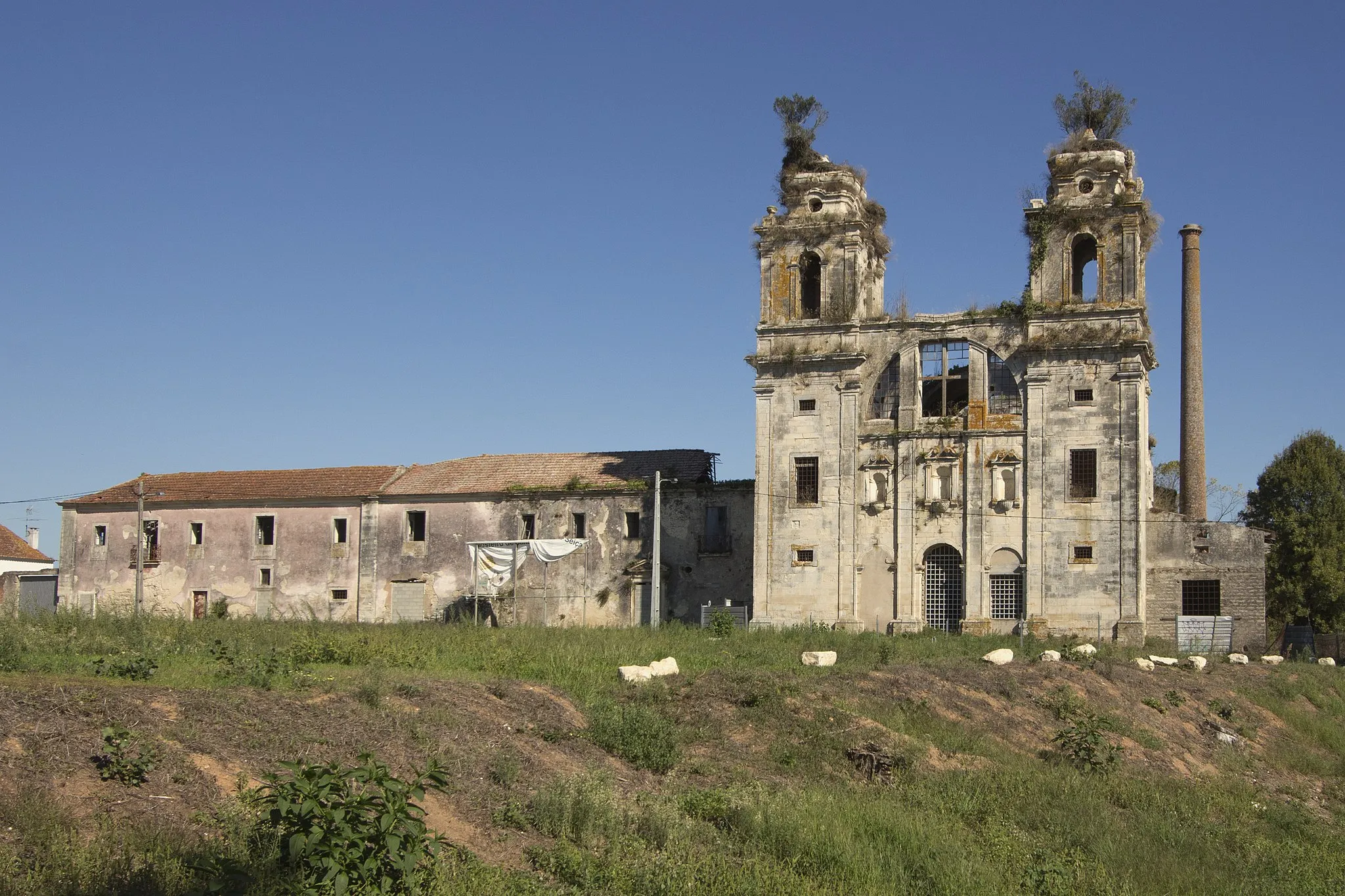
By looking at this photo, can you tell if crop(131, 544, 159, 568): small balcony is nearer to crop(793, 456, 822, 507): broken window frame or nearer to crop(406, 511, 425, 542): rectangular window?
crop(406, 511, 425, 542): rectangular window

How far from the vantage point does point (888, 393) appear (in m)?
38.9

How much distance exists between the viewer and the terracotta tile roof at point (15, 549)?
241ft

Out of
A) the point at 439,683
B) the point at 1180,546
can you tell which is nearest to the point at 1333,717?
the point at 1180,546

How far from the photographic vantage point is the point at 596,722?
57.5ft

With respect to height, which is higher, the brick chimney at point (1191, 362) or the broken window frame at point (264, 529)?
the brick chimney at point (1191, 362)

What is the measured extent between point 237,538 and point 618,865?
3689 centimetres

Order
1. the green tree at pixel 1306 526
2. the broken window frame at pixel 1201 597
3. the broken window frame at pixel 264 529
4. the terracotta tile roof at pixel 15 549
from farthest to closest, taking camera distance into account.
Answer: the terracotta tile roof at pixel 15 549
the green tree at pixel 1306 526
the broken window frame at pixel 264 529
the broken window frame at pixel 1201 597

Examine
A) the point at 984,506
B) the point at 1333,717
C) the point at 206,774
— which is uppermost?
the point at 984,506

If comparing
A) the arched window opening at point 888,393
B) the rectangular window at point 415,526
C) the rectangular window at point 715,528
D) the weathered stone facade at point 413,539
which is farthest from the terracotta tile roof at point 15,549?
the arched window opening at point 888,393

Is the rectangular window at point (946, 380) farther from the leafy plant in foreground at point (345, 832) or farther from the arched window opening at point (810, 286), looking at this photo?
the leafy plant in foreground at point (345, 832)

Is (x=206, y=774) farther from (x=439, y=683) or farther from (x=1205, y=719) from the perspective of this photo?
(x=1205, y=719)

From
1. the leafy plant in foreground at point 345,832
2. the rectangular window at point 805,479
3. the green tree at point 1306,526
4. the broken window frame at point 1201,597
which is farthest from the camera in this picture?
the green tree at point 1306,526

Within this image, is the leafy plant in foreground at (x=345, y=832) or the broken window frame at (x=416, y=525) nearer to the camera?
the leafy plant in foreground at (x=345, y=832)

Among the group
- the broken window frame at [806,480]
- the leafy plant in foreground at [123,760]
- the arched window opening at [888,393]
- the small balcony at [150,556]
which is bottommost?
the leafy plant in foreground at [123,760]
